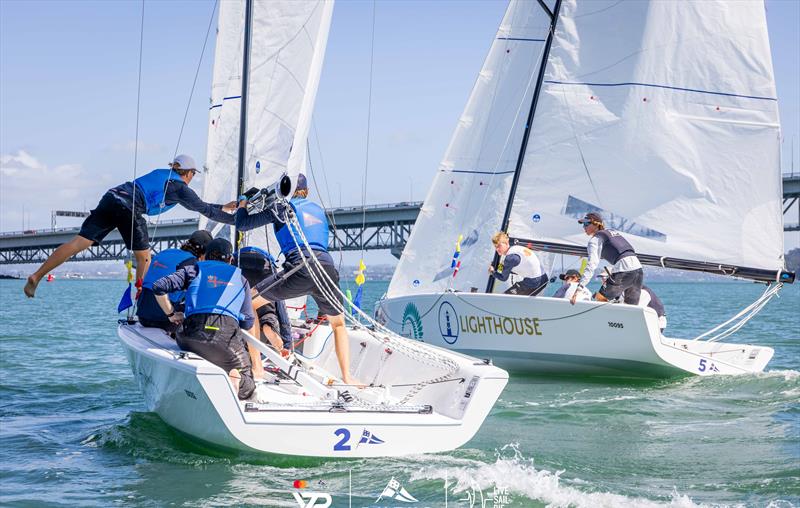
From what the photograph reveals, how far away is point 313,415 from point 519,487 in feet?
5.01

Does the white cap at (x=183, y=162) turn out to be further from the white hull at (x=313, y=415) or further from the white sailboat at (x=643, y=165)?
the white sailboat at (x=643, y=165)

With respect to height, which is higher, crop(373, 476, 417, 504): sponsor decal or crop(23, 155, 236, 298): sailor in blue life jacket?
crop(23, 155, 236, 298): sailor in blue life jacket

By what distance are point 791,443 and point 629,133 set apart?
5841 mm

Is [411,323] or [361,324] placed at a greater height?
[361,324]

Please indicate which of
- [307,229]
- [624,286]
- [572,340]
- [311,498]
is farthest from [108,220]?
[624,286]

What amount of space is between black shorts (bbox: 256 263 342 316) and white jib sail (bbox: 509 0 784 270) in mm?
5664

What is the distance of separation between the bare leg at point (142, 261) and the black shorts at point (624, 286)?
5.64 meters

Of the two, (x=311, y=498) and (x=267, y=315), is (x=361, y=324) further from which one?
(x=311, y=498)

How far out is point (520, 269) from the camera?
12.7 meters

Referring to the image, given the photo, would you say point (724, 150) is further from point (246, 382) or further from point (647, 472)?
point (246, 382)

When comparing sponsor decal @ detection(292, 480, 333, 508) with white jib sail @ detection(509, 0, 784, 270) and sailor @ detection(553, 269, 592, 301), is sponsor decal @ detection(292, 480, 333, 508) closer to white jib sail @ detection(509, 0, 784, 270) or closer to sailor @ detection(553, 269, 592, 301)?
sailor @ detection(553, 269, 592, 301)

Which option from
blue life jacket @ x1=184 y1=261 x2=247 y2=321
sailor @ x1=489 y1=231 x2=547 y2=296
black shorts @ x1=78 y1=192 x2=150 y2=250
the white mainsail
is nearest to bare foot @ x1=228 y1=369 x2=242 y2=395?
blue life jacket @ x1=184 y1=261 x2=247 y2=321

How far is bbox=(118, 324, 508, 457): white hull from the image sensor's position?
20.5ft

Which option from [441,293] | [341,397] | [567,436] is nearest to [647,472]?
[567,436]
